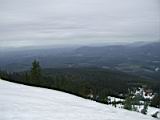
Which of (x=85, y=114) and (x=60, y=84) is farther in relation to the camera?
(x=60, y=84)

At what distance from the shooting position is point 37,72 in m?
69.4

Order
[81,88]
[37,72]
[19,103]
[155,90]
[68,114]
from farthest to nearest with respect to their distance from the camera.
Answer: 1. [155,90]
2. [81,88]
3. [37,72]
4. [19,103]
5. [68,114]

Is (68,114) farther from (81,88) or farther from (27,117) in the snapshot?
(81,88)

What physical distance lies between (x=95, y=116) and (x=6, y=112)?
134 inches

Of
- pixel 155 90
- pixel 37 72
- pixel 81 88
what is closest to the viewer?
pixel 37 72

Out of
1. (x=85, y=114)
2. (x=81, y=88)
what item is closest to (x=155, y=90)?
(x=81, y=88)

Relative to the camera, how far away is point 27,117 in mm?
9719

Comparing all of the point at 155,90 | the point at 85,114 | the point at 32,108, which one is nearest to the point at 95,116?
the point at 85,114

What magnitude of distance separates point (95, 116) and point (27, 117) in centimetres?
290

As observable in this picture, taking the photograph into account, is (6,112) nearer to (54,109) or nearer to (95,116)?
(54,109)

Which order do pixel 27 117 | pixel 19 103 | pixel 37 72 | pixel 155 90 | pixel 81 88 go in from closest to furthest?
1. pixel 27 117
2. pixel 19 103
3. pixel 37 72
4. pixel 81 88
5. pixel 155 90

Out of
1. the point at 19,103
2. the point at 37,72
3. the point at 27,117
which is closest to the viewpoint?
the point at 27,117

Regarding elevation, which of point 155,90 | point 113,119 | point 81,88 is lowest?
point 155,90

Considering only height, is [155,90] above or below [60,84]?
below
